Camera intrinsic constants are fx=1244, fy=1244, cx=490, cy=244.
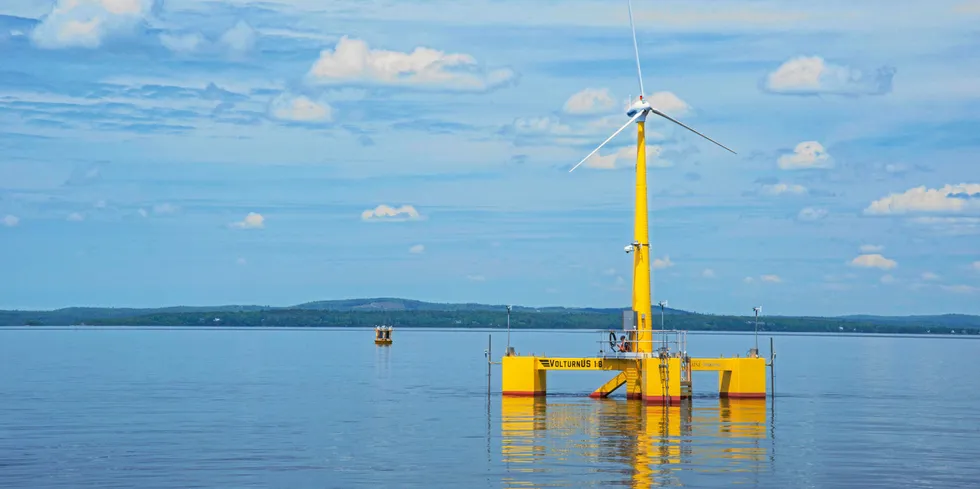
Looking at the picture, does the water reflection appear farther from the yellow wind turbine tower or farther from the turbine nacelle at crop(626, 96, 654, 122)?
the turbine nacelle at crop(626, 96, 654, 122)

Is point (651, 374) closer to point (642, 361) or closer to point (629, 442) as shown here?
point (642, 361)

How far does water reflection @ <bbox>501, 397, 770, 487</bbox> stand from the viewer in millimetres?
42188

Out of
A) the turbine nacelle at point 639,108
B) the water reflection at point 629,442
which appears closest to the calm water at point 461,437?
the water reflection at point 629,442

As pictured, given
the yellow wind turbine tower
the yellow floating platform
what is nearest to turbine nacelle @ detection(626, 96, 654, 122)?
the yellow wind turbine tower

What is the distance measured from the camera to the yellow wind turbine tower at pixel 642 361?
6644 cm

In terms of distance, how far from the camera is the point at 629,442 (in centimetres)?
5103

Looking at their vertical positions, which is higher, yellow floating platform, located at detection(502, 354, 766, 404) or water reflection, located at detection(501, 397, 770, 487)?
yellow floating platform, located at detection(502, 354, 766, 404)

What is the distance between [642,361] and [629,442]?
17193 millimetres

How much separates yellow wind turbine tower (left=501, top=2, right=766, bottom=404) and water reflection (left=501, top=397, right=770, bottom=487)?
93 cm

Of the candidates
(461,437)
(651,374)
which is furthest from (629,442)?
(651,374)

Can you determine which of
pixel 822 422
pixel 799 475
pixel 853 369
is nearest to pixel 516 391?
pixel 822 422

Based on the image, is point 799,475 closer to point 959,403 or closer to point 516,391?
point 516,391

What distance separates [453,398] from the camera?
78.7 meters

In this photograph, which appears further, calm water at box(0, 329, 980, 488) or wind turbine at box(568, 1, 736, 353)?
wind turbine at box(568, 1, 736, 353)
